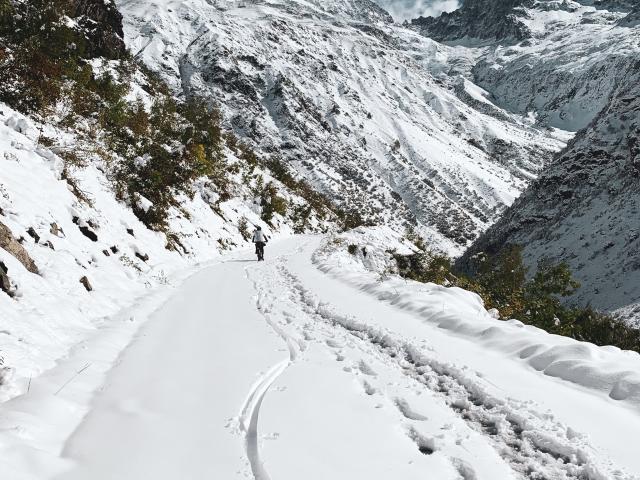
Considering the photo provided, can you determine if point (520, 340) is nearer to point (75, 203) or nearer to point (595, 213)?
point (75, 203)

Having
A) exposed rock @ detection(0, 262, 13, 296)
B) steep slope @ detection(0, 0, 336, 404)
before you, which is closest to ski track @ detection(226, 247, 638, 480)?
steep slope @ detection(0, 0, 336, 404)

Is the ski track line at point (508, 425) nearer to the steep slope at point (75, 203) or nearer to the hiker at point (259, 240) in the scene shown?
the steep slope at point (75, 203)

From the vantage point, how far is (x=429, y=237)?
179750 mm

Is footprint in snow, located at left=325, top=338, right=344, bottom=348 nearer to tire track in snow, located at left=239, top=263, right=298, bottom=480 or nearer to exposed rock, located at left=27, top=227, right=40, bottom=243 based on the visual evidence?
tire track in snow, located at left=239, top=263, right=298, bottom=480

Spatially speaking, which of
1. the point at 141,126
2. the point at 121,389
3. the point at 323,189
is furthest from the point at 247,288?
the point at 323,189

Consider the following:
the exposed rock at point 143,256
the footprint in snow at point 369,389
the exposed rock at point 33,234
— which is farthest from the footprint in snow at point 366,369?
the exposed rock at point 143,256

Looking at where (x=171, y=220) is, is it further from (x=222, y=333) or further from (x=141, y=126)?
(x=222, y=333)

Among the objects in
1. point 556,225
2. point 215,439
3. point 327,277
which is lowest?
point 327,277

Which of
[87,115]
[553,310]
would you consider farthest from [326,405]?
[87,115]

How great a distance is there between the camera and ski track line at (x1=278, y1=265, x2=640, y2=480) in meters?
3.56

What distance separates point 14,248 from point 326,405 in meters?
5.29

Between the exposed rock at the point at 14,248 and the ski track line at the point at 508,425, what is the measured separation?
5412mm

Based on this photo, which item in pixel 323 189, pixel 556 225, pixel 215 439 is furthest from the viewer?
pixel 323 189

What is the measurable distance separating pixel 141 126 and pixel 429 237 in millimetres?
167295
